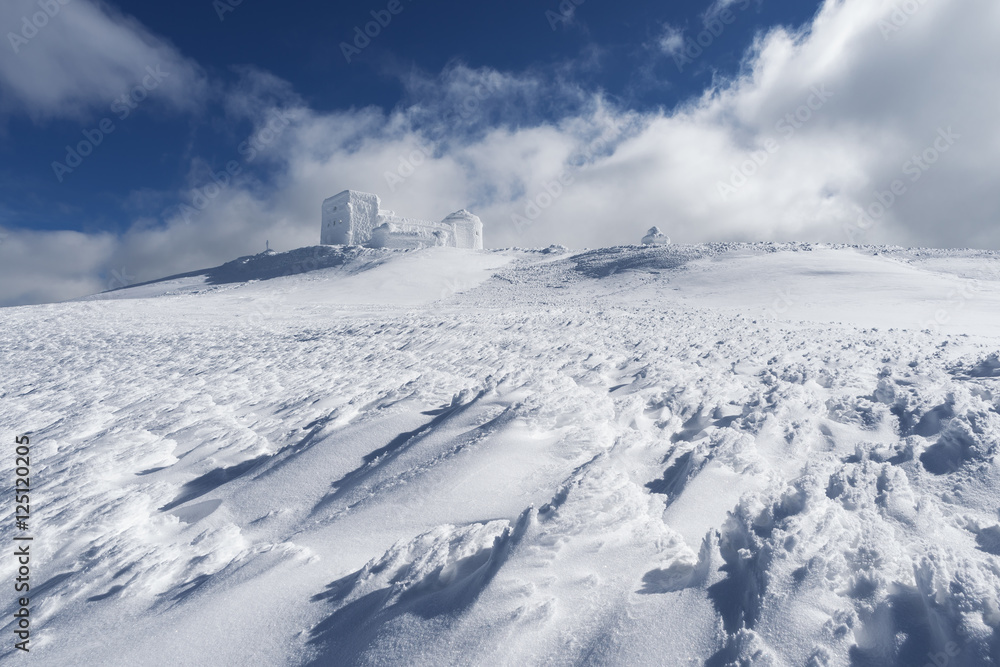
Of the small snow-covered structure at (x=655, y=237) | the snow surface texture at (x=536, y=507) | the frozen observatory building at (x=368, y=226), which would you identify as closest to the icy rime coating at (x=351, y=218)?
the frozen observatory building at (x=368, y=226)

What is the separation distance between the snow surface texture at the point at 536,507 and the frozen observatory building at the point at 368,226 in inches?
1375

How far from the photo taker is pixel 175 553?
363 cm

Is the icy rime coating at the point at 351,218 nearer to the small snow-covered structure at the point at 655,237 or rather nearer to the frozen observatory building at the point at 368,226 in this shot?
the frozen observatory building at the point at 368,226

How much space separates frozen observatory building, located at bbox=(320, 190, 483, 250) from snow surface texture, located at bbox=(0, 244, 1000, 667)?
3492 cm

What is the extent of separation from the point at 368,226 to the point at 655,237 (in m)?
25.9

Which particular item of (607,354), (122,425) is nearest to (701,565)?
(607,354)

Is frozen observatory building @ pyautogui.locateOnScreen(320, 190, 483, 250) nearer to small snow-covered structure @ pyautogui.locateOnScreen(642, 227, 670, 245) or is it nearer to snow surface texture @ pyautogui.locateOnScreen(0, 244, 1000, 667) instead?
small snow-covered structure @ pyautogui.locateOnScreen(642, 227, 670, 245)

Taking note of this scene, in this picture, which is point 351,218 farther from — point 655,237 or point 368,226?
A: point 655,237

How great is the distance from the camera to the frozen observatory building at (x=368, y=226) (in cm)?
4288

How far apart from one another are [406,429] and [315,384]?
308 cm

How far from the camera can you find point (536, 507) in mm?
3160

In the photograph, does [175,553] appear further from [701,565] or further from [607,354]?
[607,354]

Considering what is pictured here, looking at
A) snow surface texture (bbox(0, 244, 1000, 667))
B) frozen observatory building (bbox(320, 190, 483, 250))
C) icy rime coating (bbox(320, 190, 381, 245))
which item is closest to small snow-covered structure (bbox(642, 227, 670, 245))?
frozen observatory building (bbox(320, 190, 483, 250))

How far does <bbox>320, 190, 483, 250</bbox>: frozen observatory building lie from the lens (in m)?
42.9
